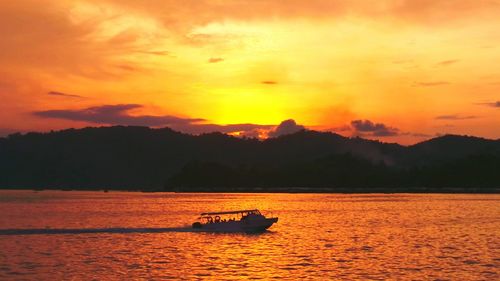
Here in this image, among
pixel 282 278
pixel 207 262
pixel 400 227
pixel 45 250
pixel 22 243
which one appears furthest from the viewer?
pixel 400 227

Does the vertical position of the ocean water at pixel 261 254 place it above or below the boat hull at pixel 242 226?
below

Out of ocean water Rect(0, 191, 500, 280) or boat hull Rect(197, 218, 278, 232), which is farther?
boat hull Rect(197, 218, 278, 232)

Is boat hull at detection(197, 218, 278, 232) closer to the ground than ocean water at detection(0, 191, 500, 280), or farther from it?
farther from it

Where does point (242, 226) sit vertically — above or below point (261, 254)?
above

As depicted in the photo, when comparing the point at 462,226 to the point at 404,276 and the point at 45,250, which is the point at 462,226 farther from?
the point at 45,250

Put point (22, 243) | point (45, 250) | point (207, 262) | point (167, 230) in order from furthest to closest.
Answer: point (167, 230) < point (22, 243) < point (45, 250) < point (207, 262)

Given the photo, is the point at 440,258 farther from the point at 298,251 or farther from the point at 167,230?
the point at 167,230

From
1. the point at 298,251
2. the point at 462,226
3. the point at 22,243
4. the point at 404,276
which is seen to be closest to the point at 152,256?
the point at 298,251

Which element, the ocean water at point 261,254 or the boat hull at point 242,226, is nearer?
the ocean water at point 261,254

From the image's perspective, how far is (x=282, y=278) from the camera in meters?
64.9

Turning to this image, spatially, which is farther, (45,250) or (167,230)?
(167,230)

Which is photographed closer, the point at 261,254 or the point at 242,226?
the point at 261,254

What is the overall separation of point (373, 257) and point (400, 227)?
5436 centimetres

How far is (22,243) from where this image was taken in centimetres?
9900
